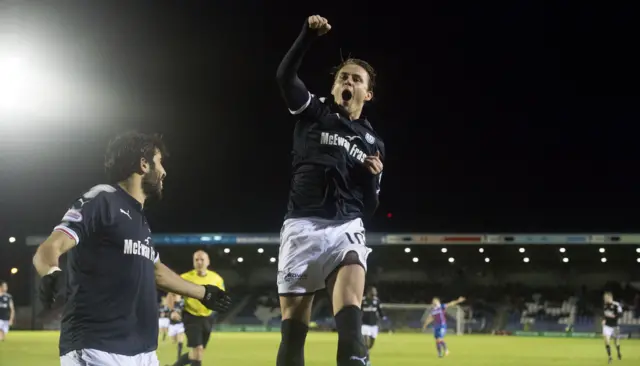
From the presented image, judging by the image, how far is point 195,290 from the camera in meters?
5.50

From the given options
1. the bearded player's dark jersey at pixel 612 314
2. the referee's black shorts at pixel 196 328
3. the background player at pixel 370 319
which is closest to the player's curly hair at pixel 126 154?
the referee's black shorts at pixel 196 328

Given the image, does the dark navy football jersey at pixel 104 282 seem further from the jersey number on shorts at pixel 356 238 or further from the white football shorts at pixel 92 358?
the jersey number on shorts at pixel 356 238

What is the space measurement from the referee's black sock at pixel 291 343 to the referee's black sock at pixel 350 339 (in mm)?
469

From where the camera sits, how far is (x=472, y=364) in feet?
71.2

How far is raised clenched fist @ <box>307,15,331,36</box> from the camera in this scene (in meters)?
5.68

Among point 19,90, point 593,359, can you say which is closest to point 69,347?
point 593,359

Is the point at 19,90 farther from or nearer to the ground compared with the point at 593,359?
farther from the ground

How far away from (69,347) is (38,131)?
35592mm

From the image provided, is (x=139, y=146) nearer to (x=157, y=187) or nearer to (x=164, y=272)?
(x=157, y=187)

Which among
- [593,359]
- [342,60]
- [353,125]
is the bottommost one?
[593,359]

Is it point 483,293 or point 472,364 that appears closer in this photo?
point 472,364

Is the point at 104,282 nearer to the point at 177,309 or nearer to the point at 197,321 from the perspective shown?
the point at 197,321

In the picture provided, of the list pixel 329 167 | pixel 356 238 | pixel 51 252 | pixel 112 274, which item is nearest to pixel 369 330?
pixel 356 238

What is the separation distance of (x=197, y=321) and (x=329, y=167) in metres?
9.69
